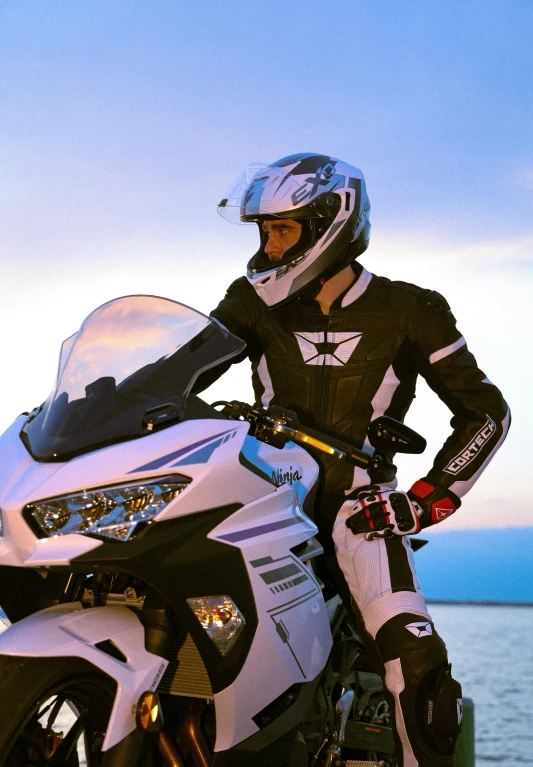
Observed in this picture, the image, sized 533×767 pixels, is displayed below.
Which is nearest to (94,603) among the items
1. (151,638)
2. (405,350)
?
(151,638)

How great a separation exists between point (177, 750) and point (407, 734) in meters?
0.98

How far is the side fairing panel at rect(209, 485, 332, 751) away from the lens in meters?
3.11

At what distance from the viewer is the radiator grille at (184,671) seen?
3.23 metres

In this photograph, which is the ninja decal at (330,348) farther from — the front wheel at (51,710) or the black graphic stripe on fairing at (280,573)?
the front wheel at (51,710)

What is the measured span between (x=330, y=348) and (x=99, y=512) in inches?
65.4

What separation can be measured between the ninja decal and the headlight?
5.01 ft

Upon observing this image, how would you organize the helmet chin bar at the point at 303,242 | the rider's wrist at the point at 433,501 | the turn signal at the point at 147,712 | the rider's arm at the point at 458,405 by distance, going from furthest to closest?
the helmet chin bar at the point at 303,242 → the rider's arm at the point at 458,405 → the rider's wrist at the point at 433,501 → the turn signal at the point at 147,712

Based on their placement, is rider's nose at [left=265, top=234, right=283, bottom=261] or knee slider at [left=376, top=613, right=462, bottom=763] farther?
rider's nose at [left=265, top=234, right=283, bottom=261]

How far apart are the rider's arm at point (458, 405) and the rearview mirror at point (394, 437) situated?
507 mm

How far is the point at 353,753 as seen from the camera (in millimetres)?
4102

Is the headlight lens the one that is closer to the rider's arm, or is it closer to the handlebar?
Result: the handlebar

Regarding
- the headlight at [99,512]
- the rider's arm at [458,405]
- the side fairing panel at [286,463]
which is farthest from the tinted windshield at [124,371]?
the rider's arm at [458,405]

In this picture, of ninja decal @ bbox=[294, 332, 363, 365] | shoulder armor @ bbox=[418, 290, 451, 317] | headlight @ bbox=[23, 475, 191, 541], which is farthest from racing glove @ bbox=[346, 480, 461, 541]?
headlight @ bbox=[23, 475, 191, 541]

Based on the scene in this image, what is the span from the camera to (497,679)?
979 cm
